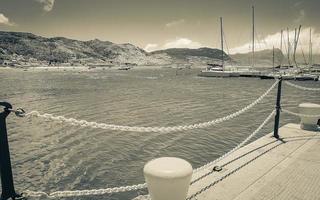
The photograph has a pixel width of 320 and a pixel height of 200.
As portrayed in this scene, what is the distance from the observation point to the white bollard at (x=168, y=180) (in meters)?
3.43

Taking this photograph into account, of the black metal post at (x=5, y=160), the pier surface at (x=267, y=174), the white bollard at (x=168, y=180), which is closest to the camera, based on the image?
the black metal post at (x=5, y=160)

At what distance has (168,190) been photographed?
3.48m

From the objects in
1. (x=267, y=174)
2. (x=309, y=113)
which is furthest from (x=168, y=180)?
(x=309, y=113)

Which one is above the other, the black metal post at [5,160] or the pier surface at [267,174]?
the black metal post at [5,160]

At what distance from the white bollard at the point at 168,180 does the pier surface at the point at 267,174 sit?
98 cm

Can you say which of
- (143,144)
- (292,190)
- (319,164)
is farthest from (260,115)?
(292,190)

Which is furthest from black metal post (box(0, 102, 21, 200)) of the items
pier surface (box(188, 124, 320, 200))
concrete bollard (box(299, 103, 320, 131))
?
concrete bollard (box(299, 103, 320, 131))

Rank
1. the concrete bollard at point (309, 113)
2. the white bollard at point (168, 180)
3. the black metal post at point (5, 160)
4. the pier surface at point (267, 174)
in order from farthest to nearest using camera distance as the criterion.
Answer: the concrete bollard at point (309, 113) < the pier surface at point (267, 174) < the white bollard at point (168, 180) < the black metal post at point (5, 160)

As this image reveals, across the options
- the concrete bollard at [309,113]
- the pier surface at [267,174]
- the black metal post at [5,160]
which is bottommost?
the pier surface at [267,174]

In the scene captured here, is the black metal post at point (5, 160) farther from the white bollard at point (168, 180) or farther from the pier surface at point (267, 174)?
the pier surface at point (267, 174)

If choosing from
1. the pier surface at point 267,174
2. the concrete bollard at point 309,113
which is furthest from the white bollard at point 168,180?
the concrete bollard at point 309,113

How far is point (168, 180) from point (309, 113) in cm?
652

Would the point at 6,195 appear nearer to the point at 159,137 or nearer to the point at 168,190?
the point at 168,190

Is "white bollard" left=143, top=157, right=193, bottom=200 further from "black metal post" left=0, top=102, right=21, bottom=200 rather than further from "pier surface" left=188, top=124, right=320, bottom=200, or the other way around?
"black metal post" left=0, top=102, right=21, bottom=200
